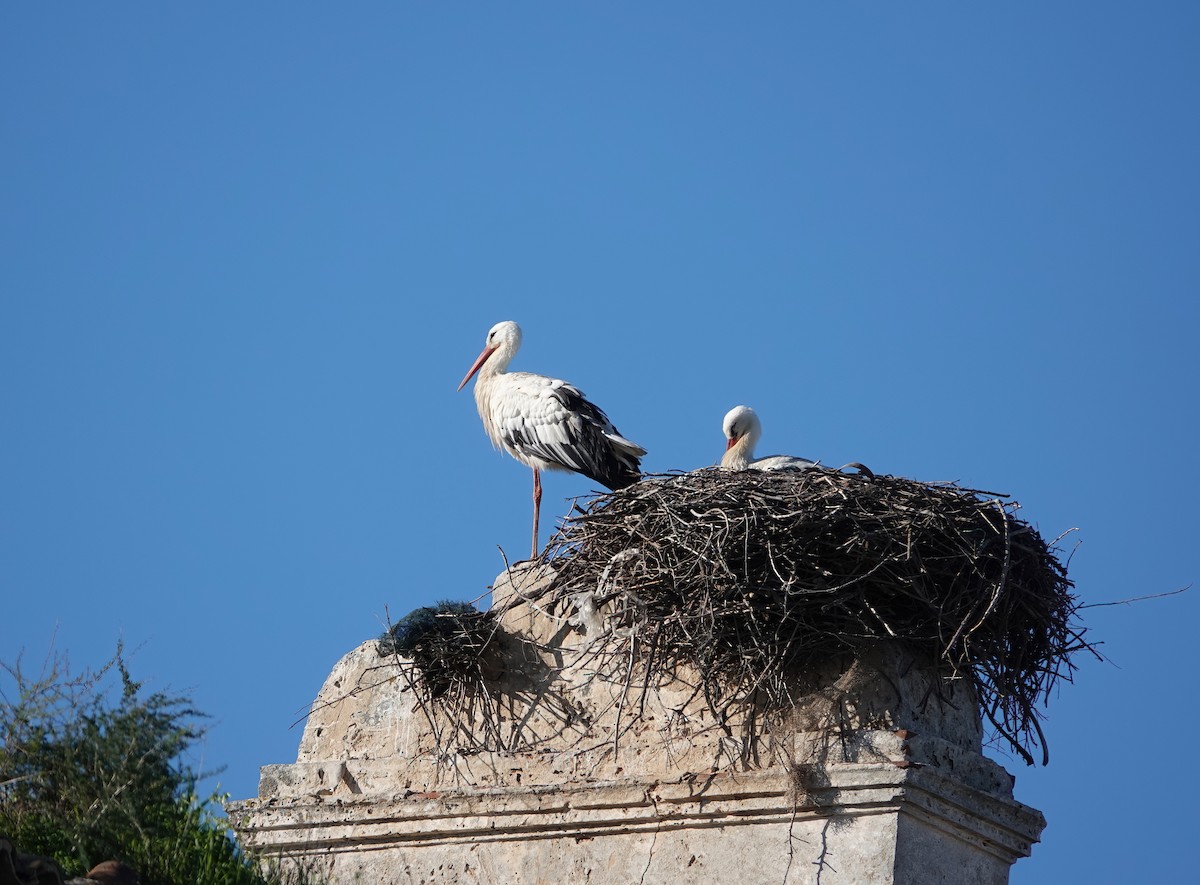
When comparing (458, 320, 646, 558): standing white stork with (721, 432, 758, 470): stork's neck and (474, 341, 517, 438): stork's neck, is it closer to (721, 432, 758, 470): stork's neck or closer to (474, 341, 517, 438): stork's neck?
(474, 341, 517, 438): stork's neck

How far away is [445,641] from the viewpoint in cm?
799

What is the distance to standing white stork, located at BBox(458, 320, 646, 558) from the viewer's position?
10.1 meters

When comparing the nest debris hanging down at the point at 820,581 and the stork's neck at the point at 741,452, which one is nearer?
the nest debris hanging down at the point at 820,581

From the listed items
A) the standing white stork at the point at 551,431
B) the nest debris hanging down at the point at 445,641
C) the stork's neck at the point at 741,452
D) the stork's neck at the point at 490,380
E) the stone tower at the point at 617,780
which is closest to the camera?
the stone tower at the point at 617,780

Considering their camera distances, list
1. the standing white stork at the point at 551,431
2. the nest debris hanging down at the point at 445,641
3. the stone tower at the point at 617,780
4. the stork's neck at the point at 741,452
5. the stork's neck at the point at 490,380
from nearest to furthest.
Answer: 1. the stone tower at the point at 617,780
2. the nest debris hanging down at the point at 445,641
3. the stork's neck at the point at 741,452
4. the standing white stork at the point at 551,431
5. the stork's neck at the point at 490,380

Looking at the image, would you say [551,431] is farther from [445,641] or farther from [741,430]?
[445,641]

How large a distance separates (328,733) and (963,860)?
10.4 ft

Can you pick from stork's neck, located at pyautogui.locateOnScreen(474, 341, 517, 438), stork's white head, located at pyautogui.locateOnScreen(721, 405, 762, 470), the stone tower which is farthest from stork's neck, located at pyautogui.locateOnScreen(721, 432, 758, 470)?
the stone tower

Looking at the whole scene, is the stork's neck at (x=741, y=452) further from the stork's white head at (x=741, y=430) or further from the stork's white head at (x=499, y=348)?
the stork's white head at (x=499, y=348)

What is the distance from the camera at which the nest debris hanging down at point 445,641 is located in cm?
795

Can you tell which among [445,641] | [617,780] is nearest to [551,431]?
[445,641]

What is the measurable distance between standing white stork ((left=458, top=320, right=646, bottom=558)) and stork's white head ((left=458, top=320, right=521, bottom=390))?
271mm

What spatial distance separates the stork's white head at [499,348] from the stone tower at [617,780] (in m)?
3.47

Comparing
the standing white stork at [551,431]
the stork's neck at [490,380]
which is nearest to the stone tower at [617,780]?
the standing white stork at [551,431]
